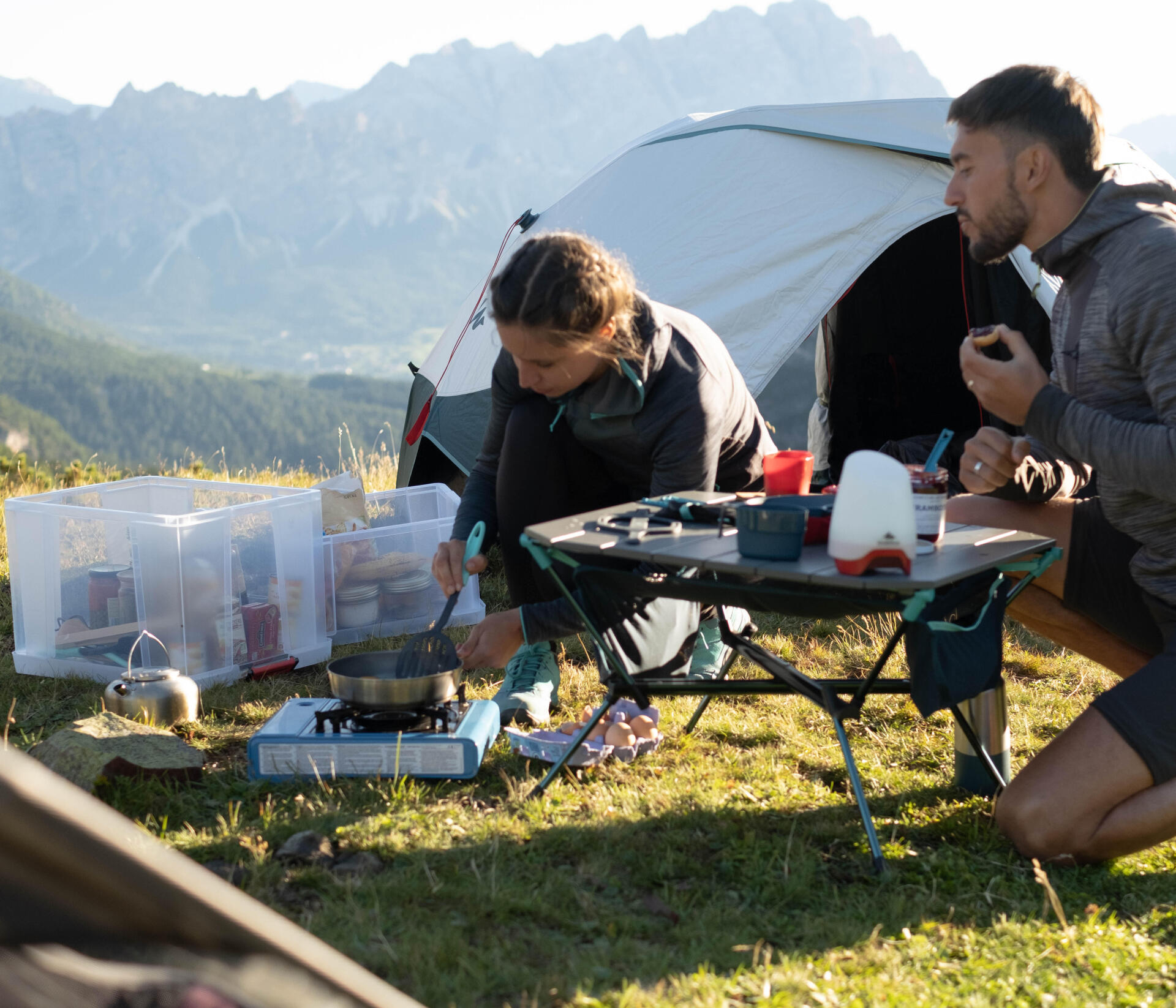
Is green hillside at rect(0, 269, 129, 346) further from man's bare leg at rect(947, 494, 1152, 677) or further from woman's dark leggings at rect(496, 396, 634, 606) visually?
man's bare leg at rect(947, 494, 1152, 677)

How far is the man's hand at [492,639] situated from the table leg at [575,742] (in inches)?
11.6

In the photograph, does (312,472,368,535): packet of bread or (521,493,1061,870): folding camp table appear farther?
(312,472,368,535): packet of bread

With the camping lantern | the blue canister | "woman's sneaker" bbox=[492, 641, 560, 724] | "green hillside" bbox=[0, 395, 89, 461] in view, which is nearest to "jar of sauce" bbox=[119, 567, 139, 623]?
"woman's sneaker" bbox=[492, 641, 560, 724]

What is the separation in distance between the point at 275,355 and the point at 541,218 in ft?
420

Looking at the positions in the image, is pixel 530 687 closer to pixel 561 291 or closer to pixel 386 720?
pixel 386 720

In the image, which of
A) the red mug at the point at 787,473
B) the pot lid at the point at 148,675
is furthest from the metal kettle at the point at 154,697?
the red mug at the point at 787,473

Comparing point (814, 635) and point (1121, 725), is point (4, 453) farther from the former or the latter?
point (1121, 725)

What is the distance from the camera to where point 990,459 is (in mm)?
2277

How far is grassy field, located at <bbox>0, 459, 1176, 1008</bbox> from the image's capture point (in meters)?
1.65

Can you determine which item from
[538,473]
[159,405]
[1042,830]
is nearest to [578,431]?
[538,473]

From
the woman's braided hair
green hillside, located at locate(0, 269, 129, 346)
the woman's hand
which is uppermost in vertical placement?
the woman's braided hair

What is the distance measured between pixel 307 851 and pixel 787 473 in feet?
3.91

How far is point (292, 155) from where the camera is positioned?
598ft

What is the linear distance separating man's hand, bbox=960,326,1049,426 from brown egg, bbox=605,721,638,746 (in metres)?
1.07
